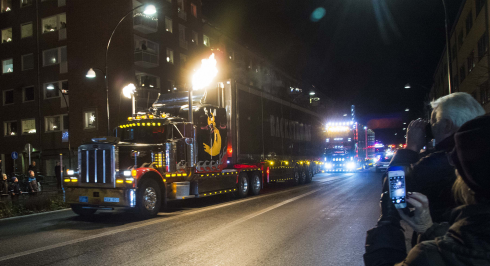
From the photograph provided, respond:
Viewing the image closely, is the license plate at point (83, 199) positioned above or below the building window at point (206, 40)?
below

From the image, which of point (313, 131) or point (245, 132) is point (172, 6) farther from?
point (245, 132)

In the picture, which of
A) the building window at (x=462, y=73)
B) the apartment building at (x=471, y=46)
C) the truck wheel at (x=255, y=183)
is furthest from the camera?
the building window at (x=462, y=73)

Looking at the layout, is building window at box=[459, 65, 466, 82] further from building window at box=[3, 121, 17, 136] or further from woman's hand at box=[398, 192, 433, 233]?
building window at box=[3, 121, 17, 136]

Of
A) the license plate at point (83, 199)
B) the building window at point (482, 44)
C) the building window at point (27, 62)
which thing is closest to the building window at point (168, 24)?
the building window at point (27, 62)

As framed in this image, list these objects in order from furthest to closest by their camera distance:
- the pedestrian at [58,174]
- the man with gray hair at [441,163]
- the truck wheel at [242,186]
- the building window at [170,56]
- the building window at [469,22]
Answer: the building window at [170,56]
the building window at [469,22]
the pedestrian at [58,174]
the truck wheel at [242,186]
the man with gray hair at [441,163]

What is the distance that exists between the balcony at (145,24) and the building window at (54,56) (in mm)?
7766

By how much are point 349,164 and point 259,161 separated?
1897 cm

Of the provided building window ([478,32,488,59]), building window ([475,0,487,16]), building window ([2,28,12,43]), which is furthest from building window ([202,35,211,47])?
building window ([478,32,488,59])

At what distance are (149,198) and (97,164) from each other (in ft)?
5.48

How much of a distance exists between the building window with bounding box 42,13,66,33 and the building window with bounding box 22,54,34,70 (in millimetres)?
3065

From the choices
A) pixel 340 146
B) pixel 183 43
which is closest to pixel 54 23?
pixel 183 43

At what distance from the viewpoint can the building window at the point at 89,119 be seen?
3416 cm

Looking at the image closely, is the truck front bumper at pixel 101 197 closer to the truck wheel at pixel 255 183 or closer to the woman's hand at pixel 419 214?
the truck wheel at pixel 255 183

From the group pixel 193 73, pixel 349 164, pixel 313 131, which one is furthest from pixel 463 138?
pixel 349 164
